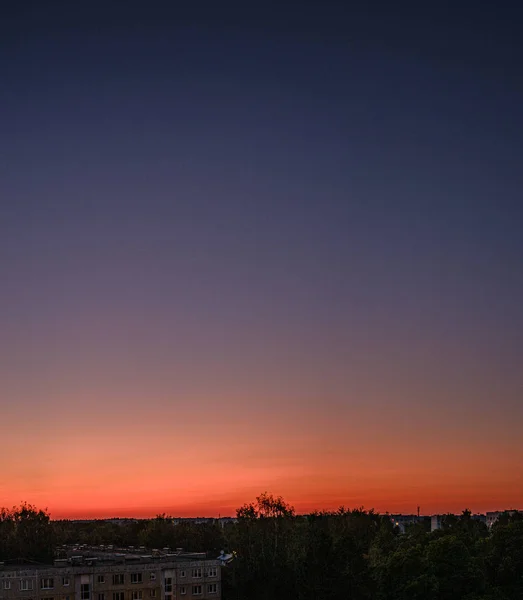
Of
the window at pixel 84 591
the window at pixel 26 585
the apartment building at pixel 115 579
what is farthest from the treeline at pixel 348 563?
the window at pixel 26 585

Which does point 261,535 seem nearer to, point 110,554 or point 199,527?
point 110,554

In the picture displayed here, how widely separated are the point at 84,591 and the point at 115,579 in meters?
3.63

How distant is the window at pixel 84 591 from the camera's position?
90250 mm

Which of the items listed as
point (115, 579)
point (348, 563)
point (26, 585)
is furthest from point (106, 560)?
point (348, 563)

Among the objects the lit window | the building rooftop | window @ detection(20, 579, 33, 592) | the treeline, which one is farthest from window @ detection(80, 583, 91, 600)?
the treeline

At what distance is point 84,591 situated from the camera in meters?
90.3

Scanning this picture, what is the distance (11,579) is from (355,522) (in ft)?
316

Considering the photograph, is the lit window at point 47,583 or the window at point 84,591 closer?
the lit window at point 47,583

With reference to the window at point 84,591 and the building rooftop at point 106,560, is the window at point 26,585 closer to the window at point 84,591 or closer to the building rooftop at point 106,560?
the building rooftop at point 106,560

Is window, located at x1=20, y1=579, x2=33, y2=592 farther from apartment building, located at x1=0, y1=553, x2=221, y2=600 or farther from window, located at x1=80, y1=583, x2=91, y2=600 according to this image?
window, located at x1=80, y1=583, x2=91, y2=600

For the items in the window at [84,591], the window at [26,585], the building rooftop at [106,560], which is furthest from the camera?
the building rooftop at [106,560]

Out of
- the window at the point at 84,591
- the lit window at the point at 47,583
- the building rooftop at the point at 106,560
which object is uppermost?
the building rooftop at the point at 106,560

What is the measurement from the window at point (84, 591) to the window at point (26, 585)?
18.6 feet

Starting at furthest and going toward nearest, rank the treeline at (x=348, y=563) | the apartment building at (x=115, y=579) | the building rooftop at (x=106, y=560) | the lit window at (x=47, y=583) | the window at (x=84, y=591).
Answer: the treeline at (x=348, y=563) < the building rooftop at (x=106, y=560) < the window at (x=84, y=591) < the lit window at (x=47, y=583) < the apartment building at (x=115, y=579)
